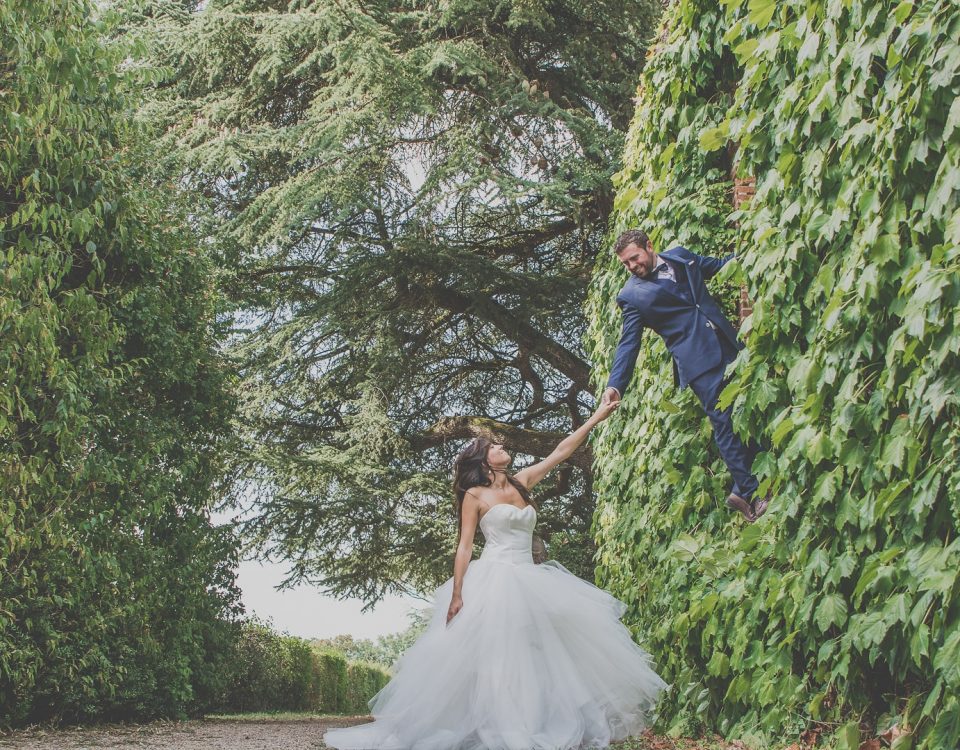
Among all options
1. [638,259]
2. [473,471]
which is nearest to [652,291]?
[638,259]

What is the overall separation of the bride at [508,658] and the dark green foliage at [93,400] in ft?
10.1

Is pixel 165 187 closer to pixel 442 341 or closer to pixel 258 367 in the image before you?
pixel 258 367

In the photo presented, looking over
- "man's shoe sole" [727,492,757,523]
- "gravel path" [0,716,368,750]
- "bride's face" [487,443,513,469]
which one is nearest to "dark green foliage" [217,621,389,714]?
"gravel path" [0,716,368,750]

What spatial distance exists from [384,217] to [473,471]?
8.39 meters

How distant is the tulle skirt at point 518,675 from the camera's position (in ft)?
17.1

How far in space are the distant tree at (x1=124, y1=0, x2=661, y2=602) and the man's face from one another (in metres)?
6.70

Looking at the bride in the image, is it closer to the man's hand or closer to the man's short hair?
the man's hand

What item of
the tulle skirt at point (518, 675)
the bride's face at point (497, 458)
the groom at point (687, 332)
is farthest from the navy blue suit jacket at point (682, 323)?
the tulle skirt at point (518, 675)

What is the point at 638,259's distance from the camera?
523 centimetres

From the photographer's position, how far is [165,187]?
10.2 metres

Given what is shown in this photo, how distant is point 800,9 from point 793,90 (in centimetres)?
35

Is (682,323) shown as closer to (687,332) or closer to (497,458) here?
(687,332)

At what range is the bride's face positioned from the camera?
5.88 metres

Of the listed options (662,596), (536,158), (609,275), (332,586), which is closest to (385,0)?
(536,158)
